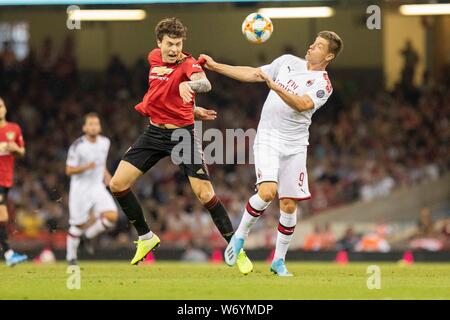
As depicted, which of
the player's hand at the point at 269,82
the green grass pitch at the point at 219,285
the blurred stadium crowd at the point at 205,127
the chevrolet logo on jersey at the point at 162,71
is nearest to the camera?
the green grass pitch at the point at 219,285

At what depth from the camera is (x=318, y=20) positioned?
2647cm

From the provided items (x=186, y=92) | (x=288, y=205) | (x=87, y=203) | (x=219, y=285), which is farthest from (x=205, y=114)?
(x=87, y=203)

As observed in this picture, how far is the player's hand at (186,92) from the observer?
35.8 feet

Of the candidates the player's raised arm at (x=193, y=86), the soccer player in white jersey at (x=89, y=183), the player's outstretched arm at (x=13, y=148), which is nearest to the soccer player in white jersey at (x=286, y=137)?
the player's raised arm at (x=193, y=86)

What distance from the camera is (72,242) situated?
650 inches

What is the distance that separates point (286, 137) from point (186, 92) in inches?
56.3

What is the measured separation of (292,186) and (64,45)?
644 inches

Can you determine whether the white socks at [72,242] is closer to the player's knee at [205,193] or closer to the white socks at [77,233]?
the white socks at [77,233]

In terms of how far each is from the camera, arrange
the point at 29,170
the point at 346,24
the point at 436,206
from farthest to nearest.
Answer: the point at 346,24 → the point at 29,170 → the point at 436,206

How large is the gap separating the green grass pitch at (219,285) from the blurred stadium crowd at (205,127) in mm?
8907

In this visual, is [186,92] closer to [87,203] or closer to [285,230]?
[285,230]

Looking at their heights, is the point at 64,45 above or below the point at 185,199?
above
